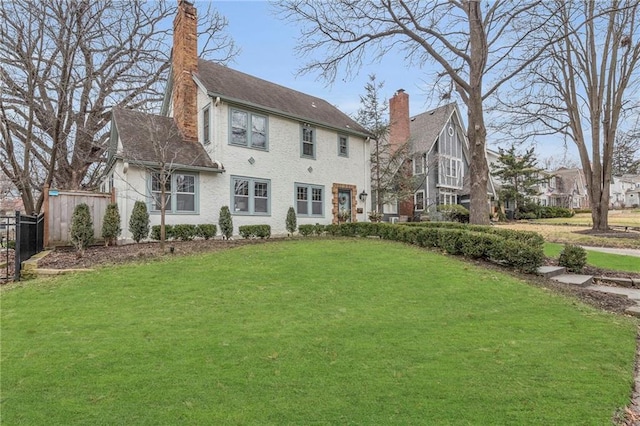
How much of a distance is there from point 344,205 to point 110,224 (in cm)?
1104

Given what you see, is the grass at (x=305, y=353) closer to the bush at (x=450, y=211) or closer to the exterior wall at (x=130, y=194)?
the exterior wall at (x=130, y=194)

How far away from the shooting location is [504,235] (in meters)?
9.49

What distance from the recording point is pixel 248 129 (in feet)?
48.5

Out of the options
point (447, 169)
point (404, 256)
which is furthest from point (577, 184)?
point (404, 256)

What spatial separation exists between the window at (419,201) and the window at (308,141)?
39.6ft

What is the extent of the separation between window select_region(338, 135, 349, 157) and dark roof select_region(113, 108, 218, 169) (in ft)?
23.5

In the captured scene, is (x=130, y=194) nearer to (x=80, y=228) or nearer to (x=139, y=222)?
(x=139, y=222)

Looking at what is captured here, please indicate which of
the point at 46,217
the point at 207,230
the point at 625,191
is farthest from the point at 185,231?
the point at 625,191

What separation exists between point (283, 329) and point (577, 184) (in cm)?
6856

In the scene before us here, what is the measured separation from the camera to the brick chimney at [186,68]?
14.3m

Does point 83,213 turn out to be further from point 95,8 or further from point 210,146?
point 95,8

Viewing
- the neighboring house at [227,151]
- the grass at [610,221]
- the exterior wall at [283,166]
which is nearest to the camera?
the neighboring house at [227,151]

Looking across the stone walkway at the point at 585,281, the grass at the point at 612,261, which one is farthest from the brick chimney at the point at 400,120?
the stone walkway at the point at 585,281

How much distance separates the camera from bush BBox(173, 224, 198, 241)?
475 inches
